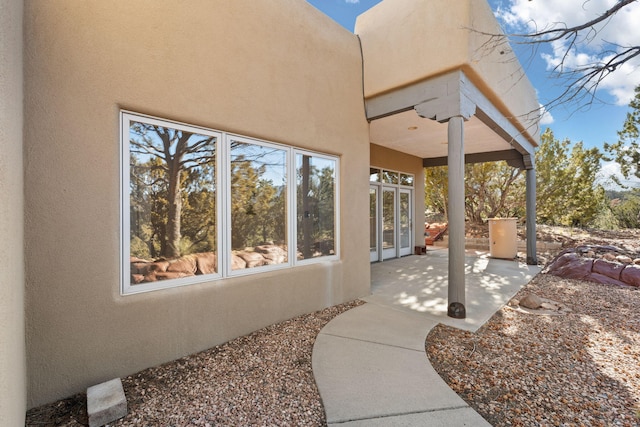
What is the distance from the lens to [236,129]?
11.4 feet

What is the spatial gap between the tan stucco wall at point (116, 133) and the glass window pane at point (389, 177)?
5.02 metres

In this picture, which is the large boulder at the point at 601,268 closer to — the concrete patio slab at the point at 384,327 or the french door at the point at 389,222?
the french door at the point at 389,222

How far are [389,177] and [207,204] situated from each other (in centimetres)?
665

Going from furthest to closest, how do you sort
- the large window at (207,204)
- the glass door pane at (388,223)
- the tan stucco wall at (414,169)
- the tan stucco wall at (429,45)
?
the glass door pane at (388,223) < the tan stucco wall at (414,169) < the tan stucco wall at (429,45) < the large window at (207,204)

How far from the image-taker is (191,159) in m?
3.24

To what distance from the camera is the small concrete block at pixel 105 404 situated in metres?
2.06

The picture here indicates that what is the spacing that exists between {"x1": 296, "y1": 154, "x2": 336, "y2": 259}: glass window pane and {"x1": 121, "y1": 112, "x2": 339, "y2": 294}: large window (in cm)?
2

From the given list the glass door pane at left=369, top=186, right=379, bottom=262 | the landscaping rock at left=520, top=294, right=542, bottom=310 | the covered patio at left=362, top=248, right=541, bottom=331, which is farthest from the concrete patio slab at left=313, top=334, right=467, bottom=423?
the glass door pane at left=369, top=186, right=379, bottom=262

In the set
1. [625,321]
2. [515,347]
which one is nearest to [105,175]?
[515,347]

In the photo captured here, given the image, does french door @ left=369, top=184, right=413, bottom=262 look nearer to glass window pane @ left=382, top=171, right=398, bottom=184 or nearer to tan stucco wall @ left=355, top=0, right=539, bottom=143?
glass window pane @ left=382, top=171, right=398, bottom=184

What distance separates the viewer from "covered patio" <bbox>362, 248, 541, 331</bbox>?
436 cm

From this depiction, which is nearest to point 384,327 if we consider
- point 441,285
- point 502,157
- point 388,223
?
→ point 441,285

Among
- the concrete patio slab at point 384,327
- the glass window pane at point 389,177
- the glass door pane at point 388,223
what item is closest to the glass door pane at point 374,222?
the glass door pane at point 388,223

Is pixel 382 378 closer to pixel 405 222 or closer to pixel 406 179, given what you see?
pixel 405 222
